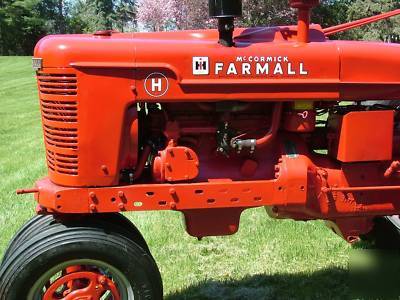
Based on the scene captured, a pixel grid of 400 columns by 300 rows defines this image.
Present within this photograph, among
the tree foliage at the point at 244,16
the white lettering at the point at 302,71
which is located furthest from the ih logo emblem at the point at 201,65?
the tree foliage at the point at 244,16

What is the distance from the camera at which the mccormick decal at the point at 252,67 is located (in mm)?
2926

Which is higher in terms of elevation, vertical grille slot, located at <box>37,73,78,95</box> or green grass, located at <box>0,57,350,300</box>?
vertical grille slot, located at <box>37,73,78,95</box>

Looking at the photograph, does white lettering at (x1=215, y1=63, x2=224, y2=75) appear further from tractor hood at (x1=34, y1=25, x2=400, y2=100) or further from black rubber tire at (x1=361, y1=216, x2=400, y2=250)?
black rubber tire at (x1=361, y1=216, x2=400, y2=250)

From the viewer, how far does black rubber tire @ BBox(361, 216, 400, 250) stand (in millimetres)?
4245

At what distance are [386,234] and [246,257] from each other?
1044 millimetres

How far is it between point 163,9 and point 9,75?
789 centimetres

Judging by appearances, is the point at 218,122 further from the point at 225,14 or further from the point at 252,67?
the point at 225,14

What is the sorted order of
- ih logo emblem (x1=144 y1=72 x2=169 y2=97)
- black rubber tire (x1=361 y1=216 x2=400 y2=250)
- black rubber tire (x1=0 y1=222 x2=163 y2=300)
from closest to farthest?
black rubber tire (x1=0 y1=222 x2=163 y2=300), ih logo emblem (x1=144 y1=72 x2=169 y2=97), black rubber tire (x1=361 y1=216 x2=400 y2=250)

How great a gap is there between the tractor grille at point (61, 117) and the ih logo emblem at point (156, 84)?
13.7 inches

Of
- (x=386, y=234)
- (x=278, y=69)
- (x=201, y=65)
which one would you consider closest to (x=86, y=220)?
(x=201, y=65)

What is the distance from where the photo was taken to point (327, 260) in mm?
4328

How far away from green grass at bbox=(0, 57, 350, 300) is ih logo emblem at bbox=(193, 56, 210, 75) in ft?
5.26

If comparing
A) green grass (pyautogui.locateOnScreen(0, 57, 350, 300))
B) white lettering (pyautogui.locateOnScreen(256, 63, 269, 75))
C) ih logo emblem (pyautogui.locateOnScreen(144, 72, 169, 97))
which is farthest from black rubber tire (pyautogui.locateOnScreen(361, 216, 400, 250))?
ih logo emblem (pyautogui.locateOnScreen(144, 72, 169, 97))

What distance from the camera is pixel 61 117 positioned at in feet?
9.59
